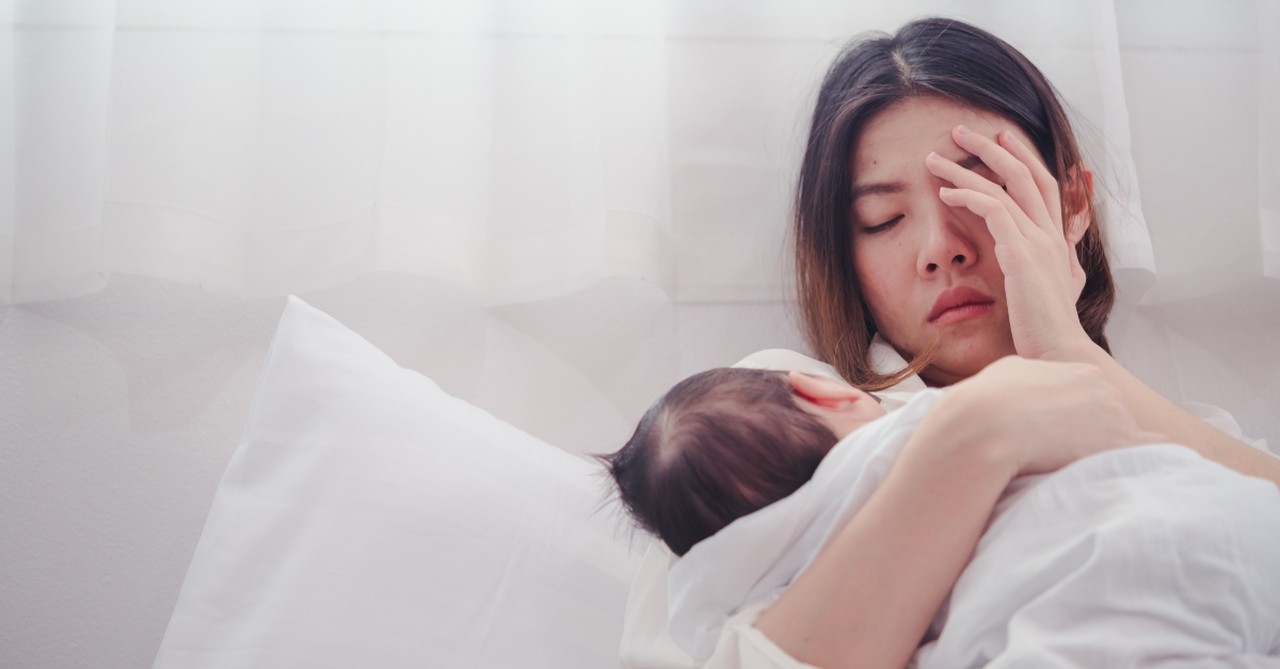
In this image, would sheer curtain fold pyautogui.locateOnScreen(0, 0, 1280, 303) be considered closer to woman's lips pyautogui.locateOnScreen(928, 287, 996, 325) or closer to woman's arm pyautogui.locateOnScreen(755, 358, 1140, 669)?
woman's lips pyautogui.locateOnScreen(928, 287, 996, 325)

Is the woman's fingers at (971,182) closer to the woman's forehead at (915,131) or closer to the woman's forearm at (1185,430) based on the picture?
the woman's forehead at (915,131)

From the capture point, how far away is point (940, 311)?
4.09ft

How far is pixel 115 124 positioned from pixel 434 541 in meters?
0.72

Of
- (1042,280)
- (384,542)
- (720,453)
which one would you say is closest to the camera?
(720,453)

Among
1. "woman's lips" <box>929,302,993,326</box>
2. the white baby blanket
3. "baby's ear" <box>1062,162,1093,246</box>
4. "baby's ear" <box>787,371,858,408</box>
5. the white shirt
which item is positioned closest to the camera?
the white baby blanket

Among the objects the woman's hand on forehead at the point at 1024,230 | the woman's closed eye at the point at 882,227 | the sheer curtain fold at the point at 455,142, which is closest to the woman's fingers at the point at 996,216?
the woman's hand on forehead at the point at 1024,230


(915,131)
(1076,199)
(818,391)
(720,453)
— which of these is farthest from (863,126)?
(720,453)

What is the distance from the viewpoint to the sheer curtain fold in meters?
1.29

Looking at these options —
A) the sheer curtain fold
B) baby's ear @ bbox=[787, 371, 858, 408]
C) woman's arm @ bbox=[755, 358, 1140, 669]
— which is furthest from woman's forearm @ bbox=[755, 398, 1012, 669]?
the sheer curtain fold

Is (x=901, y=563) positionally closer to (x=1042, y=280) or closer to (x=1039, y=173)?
(x=1042, y=280)

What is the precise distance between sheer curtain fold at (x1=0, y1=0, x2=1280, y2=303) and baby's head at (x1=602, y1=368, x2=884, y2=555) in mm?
459

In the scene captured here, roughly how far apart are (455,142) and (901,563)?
84cm

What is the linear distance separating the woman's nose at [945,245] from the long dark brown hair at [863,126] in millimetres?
143

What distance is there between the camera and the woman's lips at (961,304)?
123cm
